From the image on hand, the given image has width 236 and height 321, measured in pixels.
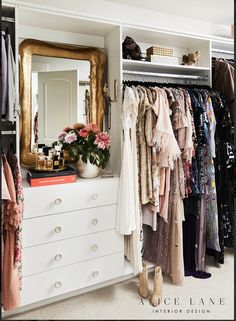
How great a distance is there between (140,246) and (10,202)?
1.03 meters

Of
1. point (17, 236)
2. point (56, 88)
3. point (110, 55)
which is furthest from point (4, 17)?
point (17, 236)

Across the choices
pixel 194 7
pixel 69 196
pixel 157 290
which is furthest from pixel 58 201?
pixel 194 7

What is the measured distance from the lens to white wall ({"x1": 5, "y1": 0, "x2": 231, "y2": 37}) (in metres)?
2.16

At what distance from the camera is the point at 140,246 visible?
86.7 inches

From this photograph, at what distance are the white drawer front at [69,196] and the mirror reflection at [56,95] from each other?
0.46 meters

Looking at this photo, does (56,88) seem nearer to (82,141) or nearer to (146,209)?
(82,141)

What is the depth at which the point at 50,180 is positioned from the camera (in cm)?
193

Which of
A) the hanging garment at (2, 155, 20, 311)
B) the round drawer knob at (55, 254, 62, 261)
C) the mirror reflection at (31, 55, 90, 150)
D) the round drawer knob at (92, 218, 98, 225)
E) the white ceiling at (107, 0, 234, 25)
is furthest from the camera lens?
the white ceiling at (107, 0, 234, 25)

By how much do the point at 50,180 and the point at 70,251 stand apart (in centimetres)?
51

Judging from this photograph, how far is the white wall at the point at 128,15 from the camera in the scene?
84.9 inches

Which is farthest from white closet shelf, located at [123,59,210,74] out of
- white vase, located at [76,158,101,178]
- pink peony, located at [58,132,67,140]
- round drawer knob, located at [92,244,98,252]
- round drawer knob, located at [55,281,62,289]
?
round drawer knob, located at [55,281,62,289]

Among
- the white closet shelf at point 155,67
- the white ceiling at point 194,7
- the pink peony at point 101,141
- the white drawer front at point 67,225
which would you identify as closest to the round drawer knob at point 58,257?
the white drawer front at point 67,225

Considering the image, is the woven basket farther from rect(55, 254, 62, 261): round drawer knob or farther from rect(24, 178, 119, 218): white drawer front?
rect(55, 254, 62, 261): round drawer knob

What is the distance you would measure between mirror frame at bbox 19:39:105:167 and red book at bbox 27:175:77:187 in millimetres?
315
